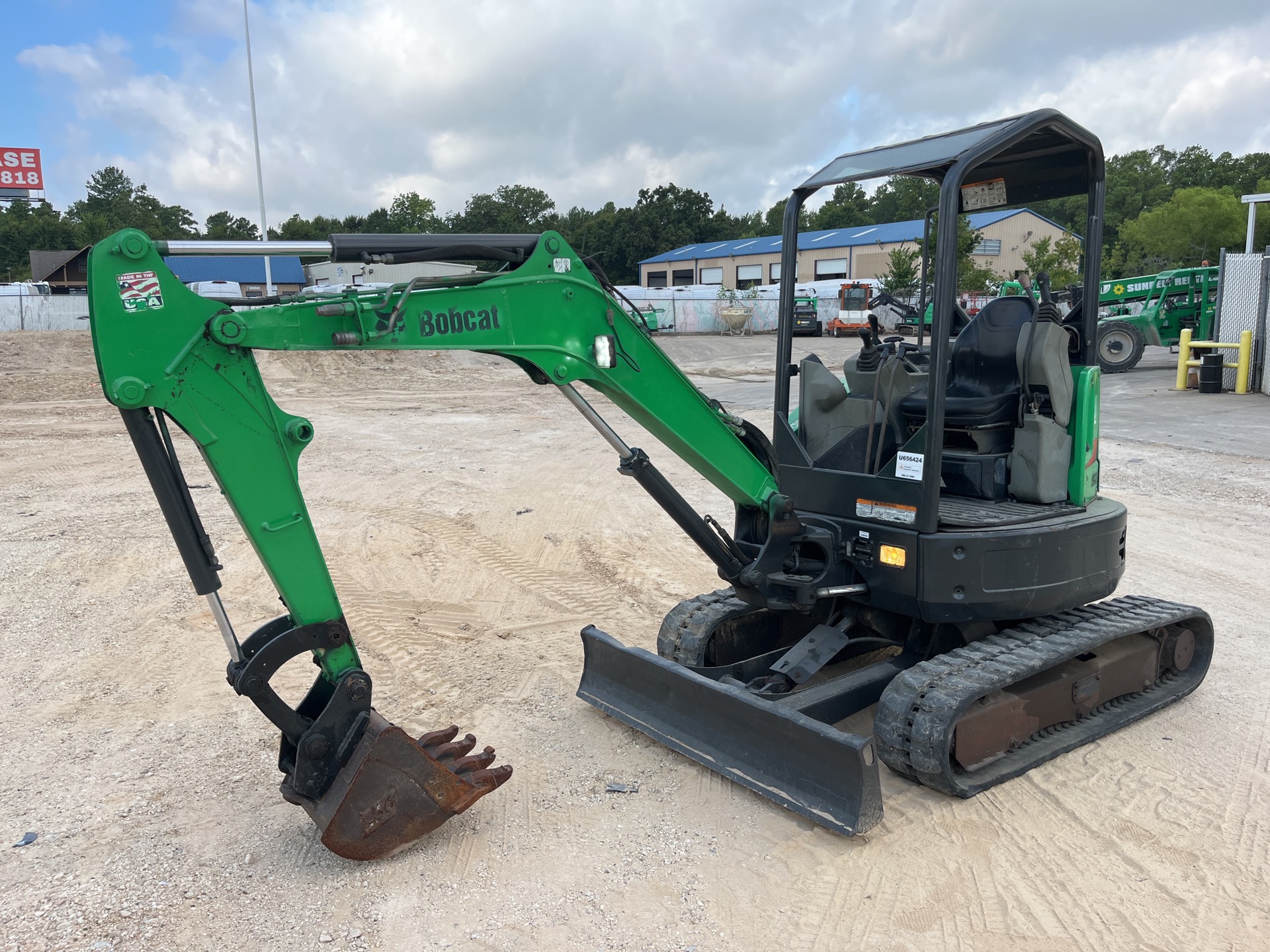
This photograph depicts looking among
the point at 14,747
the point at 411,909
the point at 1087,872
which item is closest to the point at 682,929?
the point at 411,909

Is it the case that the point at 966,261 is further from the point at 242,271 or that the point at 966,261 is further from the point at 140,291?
the point at 242,271

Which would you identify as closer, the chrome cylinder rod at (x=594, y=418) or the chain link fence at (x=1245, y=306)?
the chrome cylinder rod at (x=594, y=418)

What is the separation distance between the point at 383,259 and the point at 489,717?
2.51 m

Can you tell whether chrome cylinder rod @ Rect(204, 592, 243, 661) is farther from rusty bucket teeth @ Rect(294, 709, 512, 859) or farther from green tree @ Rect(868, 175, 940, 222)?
green tree @ Rect(868, 175, 940, 222)

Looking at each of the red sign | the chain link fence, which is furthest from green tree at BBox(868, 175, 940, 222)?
the red sign

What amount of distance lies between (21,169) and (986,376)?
245 feet

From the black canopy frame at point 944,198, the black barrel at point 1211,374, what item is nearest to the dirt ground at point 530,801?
the black canopy frame at point 944,198

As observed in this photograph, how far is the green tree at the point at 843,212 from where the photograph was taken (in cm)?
7500

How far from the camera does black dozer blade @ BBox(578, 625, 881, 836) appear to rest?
3.79 m

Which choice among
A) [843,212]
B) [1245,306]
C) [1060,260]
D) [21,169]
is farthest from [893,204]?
[1245,306]

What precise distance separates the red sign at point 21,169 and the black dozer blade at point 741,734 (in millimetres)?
73078

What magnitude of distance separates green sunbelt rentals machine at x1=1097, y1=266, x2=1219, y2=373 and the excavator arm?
21037 millimetres

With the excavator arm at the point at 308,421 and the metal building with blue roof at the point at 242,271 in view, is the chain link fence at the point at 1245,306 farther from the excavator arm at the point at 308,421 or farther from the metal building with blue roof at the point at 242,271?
the metal building with blue roof at the point at 242,271

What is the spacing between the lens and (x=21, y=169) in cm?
6347
